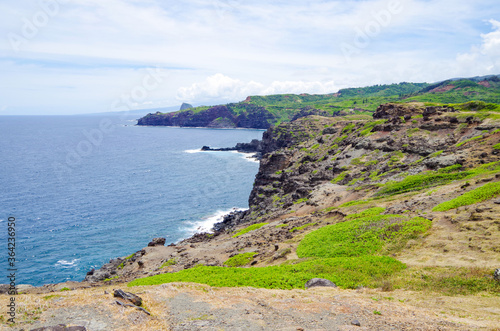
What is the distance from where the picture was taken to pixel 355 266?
963 inches

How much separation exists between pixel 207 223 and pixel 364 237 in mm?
57973

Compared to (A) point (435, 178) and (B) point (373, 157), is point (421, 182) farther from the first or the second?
(B) point (373, 157)

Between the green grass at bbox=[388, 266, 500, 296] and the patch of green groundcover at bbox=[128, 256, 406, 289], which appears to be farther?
the patch of green groundcover at bbox=[128, 256, 406, 289]

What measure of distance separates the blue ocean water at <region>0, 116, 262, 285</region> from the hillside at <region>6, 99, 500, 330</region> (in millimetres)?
17542

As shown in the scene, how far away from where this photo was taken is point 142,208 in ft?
296

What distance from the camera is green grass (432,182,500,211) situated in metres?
30.1

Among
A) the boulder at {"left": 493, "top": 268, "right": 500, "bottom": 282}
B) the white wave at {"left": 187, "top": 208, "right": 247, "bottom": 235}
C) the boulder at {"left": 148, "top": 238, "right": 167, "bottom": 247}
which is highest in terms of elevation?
the boulder at {"left": 493, "top": 268, "right": 500, "bottom": 282}

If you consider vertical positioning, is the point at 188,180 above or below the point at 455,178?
below

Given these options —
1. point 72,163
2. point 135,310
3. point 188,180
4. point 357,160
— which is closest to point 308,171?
point 357,160

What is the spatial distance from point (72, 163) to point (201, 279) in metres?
145

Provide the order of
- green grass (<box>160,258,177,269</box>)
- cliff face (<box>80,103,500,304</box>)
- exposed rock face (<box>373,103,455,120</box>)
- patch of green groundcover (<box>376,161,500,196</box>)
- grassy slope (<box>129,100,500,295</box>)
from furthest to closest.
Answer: exposed rock face (<box>373,103,455,120</box>) < green grass (<box>160,258,177,269</box>) < patch of green groundcover (<box>376,161,500,196</box>) < cliff face (<box>80,103,500,304</box>) < grassy slope (<box>129,100,500,295</box>)

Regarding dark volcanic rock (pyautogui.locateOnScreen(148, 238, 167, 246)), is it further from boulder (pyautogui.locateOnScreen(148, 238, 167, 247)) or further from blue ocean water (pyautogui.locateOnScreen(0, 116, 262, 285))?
blue ocean water (pyautogui.locateOnScreen(0, 116, 262, 285))

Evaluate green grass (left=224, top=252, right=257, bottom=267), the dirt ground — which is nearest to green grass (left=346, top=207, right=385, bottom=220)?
green grass (left=224, top=252, right=257, bottom=267)

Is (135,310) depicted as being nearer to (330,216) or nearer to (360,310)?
(360,310)
